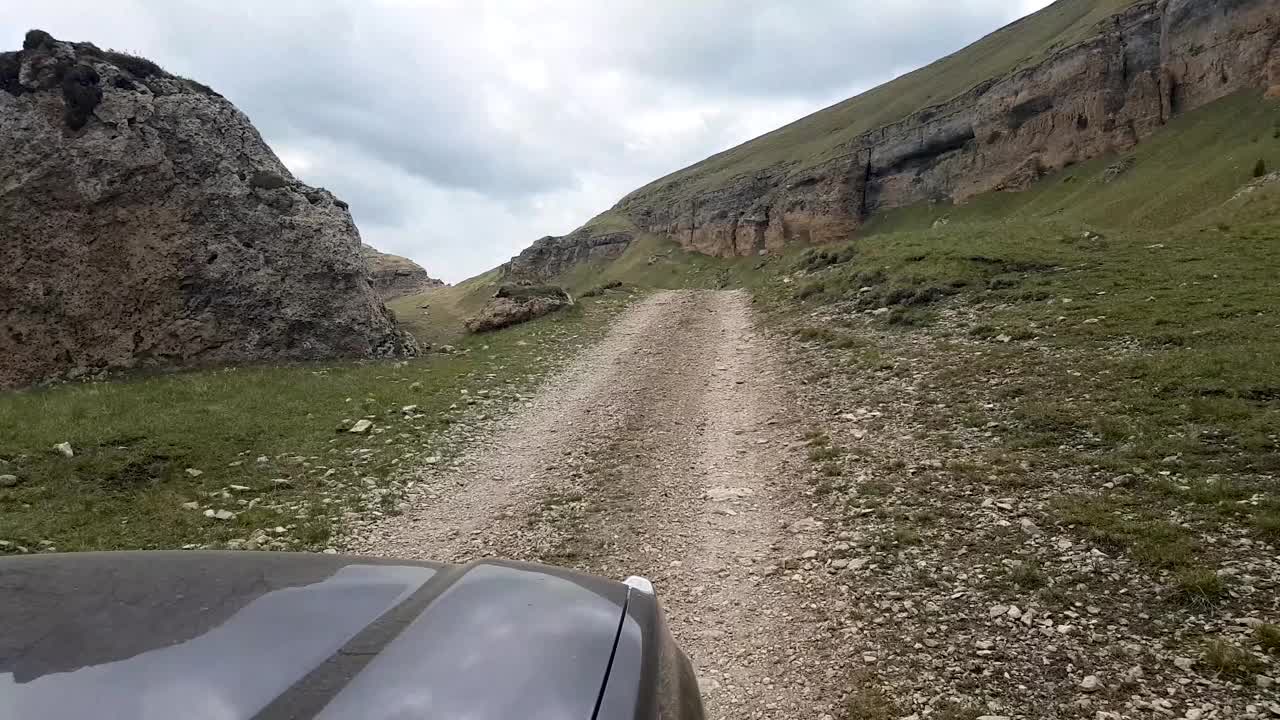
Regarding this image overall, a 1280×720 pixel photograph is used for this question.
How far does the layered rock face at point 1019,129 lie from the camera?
43.4 m

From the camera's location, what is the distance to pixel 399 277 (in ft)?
313

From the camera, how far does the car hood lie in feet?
6.12

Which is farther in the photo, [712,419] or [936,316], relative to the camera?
[936,316]

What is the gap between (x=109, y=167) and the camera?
17984 mm

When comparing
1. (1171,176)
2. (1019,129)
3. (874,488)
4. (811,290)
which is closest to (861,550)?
(874,488)

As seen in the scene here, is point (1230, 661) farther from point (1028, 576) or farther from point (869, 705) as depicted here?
point (869, 705)

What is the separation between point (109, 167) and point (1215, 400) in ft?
83.1

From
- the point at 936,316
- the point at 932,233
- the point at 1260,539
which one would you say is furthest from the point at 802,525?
the point at 932,233

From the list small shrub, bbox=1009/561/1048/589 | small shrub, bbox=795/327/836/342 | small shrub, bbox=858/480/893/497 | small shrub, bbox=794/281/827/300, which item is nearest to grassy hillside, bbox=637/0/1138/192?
small shrub, bbox=794/281/827/300

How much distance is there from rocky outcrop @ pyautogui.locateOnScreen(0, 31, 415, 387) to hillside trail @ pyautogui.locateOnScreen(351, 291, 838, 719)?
32.4 ft

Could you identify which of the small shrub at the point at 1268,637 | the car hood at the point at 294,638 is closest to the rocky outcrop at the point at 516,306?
the car hood at the point at 294,638

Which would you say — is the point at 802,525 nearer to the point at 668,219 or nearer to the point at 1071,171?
the point at 1071,171

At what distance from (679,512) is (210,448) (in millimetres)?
8496

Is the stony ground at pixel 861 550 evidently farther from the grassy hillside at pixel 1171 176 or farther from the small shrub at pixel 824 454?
the grassy hillside at pixel 1171 176
